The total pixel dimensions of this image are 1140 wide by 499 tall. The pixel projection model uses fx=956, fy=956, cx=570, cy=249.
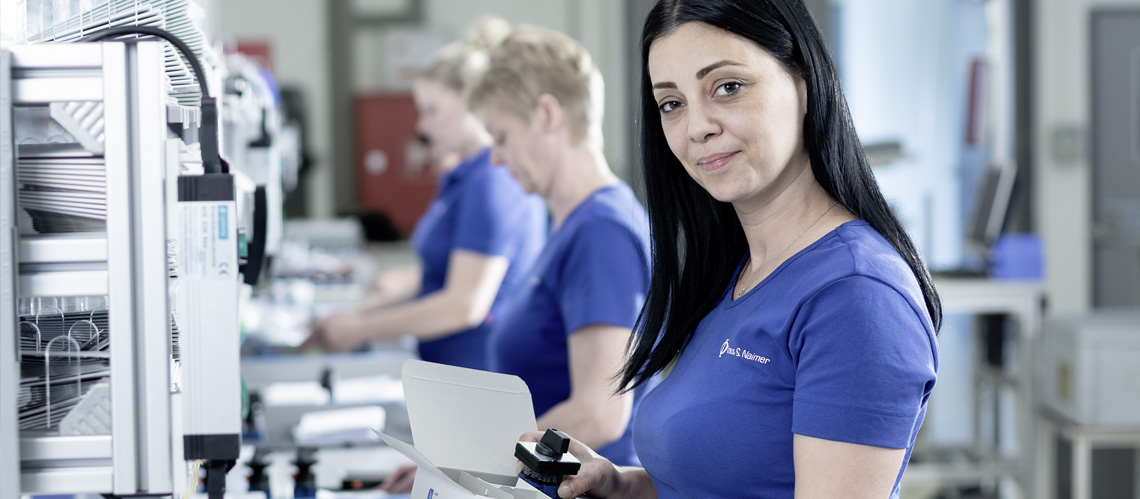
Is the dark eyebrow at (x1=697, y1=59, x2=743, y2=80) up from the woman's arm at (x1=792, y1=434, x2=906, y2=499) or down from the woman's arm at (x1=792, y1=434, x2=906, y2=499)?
up

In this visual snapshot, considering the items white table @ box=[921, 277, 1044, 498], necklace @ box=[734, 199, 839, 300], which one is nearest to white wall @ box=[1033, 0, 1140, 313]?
white table @ box=[921, 277, 1044, 498]

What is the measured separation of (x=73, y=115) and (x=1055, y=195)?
15.1 ft

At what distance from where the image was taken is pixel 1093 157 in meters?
4.58

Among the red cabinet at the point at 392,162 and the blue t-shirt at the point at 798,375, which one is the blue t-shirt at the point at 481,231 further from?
the red cabinet at the point at 392,162

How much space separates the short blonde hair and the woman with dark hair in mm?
555

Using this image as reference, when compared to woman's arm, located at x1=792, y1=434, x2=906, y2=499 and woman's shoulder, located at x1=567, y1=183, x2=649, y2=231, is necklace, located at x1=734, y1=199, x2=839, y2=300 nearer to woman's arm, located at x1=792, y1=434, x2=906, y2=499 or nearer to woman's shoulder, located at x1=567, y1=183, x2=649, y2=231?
woman's arm, located at x1=792, y1=434, x2=906, y2=499

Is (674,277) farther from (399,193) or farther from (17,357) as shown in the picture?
(399,193)

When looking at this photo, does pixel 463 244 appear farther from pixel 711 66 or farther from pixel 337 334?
pixel 711 66

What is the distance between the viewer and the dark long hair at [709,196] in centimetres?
106

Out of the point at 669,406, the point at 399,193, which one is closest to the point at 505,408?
the point at 669,406

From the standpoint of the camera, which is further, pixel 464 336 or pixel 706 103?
pixel 464 336

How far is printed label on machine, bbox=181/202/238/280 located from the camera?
0.83 metres

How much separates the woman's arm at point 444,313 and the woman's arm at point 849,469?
1699mm

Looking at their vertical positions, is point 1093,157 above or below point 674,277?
above
